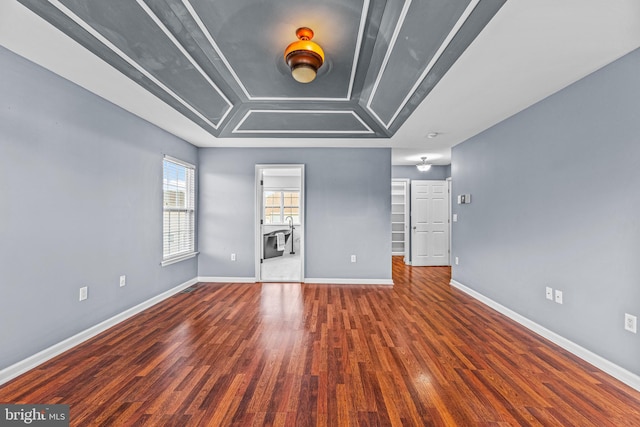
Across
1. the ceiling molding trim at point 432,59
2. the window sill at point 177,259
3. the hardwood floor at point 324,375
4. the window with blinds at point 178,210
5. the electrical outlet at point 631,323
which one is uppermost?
the ceiling molding trim at point 432,59

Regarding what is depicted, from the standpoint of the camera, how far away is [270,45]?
2250 millimetres

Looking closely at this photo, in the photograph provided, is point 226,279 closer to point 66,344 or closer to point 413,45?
point 66,344

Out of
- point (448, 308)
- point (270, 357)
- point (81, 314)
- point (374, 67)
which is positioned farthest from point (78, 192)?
point (448, 308)

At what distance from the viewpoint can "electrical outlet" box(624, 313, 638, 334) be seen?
1.88 m

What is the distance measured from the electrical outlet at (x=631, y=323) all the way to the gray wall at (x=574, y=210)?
0.04 metres

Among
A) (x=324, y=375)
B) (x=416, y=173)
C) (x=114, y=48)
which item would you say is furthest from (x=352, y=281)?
(x=114, y=48)

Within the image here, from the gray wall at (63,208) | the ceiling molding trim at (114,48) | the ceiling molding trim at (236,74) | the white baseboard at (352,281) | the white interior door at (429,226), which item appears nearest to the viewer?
the ceiling molding trim at (114,48)

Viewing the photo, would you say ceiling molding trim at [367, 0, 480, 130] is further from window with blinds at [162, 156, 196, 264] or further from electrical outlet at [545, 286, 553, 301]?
window with blinds at [162, 156, 196, 264]

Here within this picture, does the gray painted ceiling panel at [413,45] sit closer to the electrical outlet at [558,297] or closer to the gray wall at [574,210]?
the gray wall at [574,210]

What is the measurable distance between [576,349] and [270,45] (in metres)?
3.87

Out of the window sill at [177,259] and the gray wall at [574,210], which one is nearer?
the gray wall at [574,210]

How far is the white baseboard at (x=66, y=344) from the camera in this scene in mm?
1896

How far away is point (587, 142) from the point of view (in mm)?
2225

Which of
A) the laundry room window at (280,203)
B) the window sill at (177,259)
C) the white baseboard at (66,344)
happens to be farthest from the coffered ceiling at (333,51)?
the laundry room window at (280,203)
